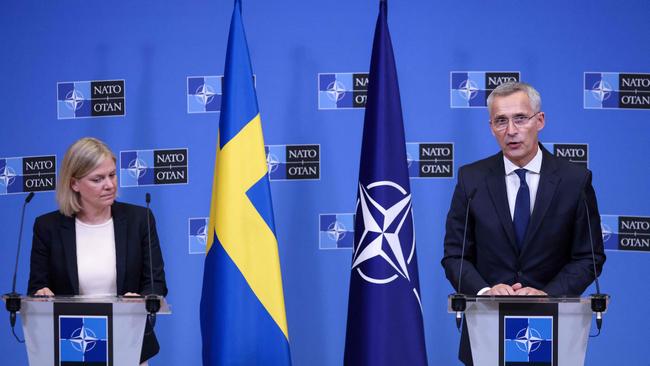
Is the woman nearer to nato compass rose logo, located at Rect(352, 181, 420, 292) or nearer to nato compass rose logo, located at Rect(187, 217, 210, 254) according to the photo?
nato compass rose logo, located at Rect(352, 181, 420, 292)

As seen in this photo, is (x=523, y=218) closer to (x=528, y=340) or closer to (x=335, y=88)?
(x=528, y=340)

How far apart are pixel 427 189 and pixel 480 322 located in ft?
7.20

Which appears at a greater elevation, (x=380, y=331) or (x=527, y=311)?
(x=527, y=311)

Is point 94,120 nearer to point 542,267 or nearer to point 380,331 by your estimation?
point 380,331

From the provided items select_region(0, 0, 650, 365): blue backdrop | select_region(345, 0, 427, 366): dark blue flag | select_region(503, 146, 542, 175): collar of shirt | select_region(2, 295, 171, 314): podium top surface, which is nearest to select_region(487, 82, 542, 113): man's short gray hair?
select_region(503, 146, 542, 175): collar of shirt

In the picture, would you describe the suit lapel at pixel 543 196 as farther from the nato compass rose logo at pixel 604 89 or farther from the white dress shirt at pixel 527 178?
the nato compass rose logo at pixel 604 89

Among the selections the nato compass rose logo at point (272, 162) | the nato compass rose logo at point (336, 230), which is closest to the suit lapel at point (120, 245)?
the nato compass rose logo at point (272, 162)

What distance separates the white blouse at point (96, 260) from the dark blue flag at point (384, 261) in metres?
1.16

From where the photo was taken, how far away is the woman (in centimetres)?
341

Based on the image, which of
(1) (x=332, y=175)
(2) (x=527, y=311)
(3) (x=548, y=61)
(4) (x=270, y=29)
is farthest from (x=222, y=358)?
(3) (x=548, y=61)

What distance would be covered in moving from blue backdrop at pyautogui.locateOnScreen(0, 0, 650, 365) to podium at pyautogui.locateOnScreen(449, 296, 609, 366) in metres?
2.15

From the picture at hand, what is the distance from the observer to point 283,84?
4.77 metres

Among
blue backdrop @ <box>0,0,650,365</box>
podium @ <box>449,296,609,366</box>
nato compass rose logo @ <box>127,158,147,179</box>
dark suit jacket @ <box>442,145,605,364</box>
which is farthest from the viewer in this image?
nato compass rose logo @ <box>127,158,147,179</box>

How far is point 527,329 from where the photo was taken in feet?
8.29
